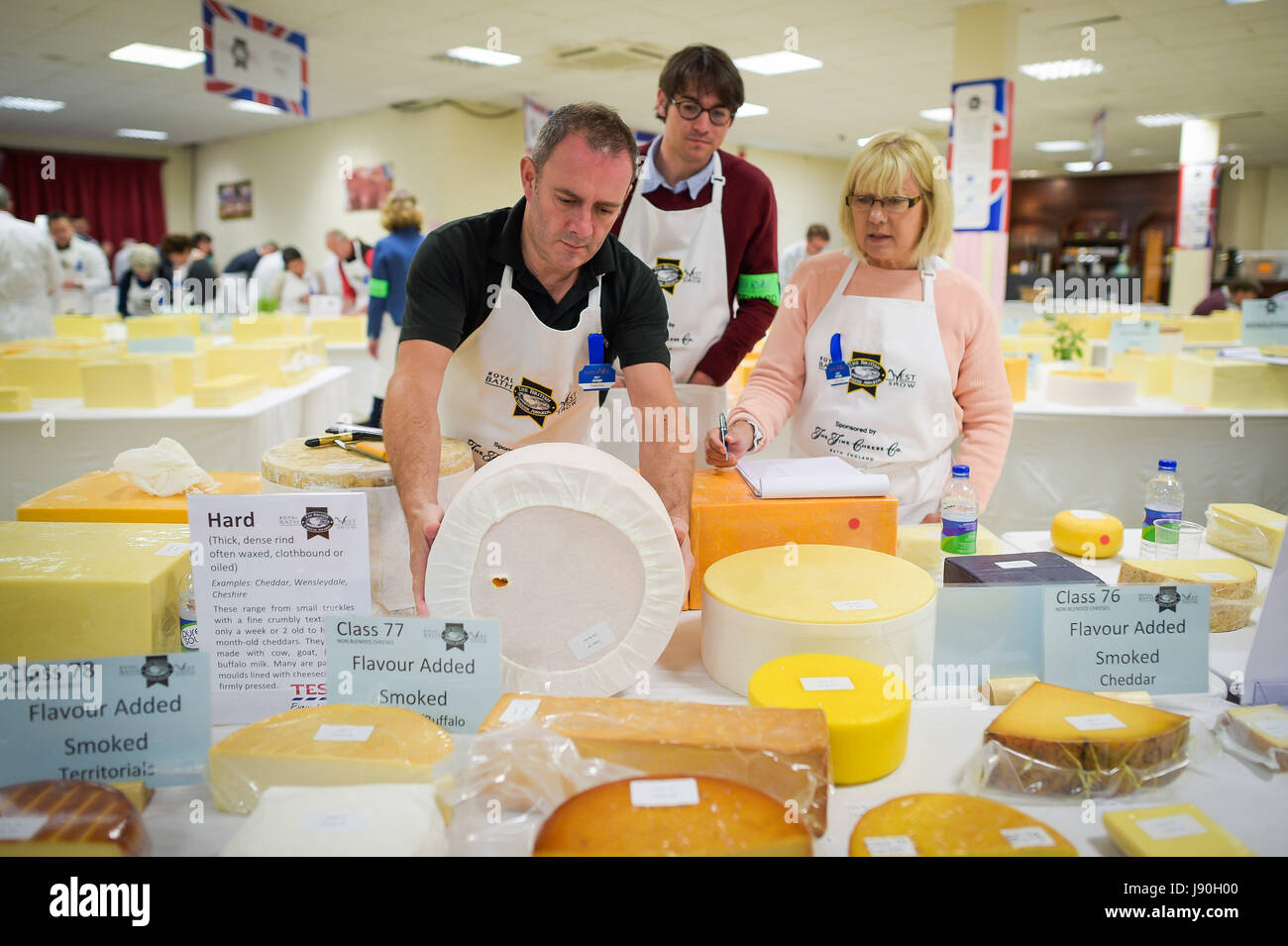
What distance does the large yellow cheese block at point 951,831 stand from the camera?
800 mm

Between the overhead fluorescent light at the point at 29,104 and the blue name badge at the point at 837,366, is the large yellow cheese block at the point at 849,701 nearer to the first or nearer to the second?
the blue name badge at the point at 837,366

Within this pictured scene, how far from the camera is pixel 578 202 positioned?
59.9 inches

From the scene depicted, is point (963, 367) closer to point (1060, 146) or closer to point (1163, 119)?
point (1163, 119)

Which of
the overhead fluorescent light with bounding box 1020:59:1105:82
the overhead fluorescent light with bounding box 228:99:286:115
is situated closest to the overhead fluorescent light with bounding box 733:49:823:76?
the overhead fluorescent light with bounding box 1020:59:1105:82

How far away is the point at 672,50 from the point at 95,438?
18.6 ft

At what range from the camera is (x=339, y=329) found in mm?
6535

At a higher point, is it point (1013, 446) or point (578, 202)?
point (578, 202)

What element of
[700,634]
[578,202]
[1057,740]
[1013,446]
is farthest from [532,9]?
[1057,740]

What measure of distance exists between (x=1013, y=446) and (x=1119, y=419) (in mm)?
449

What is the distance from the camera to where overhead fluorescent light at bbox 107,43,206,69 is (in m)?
7.45

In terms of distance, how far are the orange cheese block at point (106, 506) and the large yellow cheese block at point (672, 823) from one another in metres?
0.93

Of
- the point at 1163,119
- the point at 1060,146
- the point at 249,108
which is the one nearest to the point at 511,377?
the point at 249,108

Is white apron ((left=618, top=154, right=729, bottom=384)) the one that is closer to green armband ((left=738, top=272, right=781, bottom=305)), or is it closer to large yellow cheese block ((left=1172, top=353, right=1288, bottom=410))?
green armband ((left=738, top=272, right=781, bottom=305))
